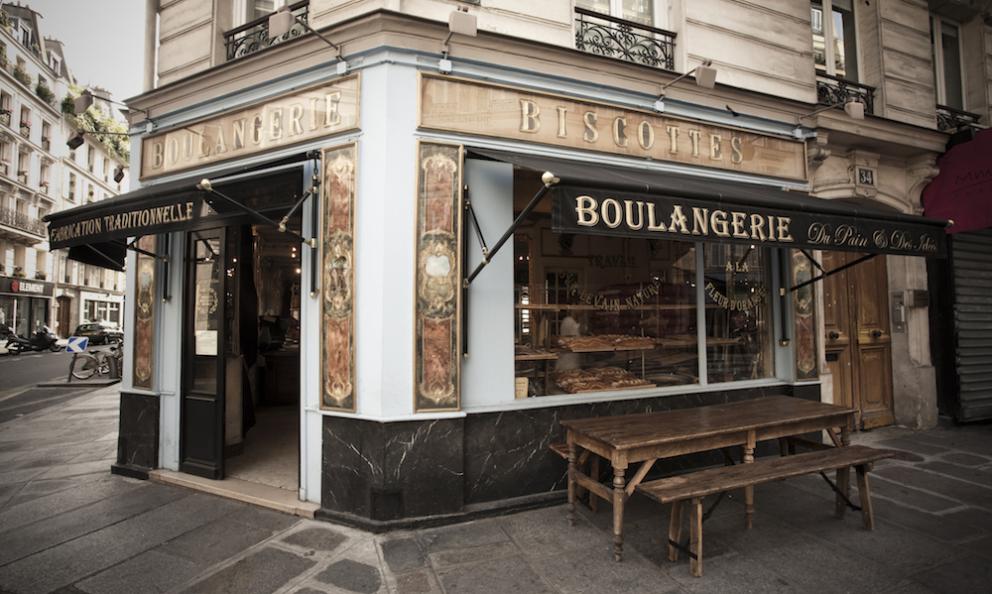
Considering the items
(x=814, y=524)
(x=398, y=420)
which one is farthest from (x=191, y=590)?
(x=814, y=524)

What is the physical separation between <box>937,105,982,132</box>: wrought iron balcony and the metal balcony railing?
1669 inches

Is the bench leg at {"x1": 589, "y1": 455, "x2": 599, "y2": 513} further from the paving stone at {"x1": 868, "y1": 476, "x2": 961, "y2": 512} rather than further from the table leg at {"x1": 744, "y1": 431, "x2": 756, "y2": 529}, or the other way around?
the paving stone at {"x1": 868, "y1": 476, "x2": 961, "y2": 512}

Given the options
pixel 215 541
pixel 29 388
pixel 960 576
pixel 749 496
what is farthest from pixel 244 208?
pixel 29 388

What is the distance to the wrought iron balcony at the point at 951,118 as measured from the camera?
8008 millimetres

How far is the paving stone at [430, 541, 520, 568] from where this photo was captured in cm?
351

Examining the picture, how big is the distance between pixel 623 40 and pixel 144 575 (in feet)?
23.0

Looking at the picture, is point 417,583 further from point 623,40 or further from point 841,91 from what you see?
point 841,91

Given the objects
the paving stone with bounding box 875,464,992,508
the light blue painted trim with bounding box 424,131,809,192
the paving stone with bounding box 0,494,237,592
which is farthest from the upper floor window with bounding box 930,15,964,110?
the paving stone with bounding box 0,494,237,592

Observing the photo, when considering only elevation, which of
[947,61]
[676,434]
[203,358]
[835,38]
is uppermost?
[947,61]

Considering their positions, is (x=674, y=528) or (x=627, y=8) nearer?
(x=674, y=528)

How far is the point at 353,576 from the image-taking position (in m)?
3.30

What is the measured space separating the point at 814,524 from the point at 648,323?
8.71 ft

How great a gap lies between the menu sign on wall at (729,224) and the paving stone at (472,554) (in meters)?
2.60

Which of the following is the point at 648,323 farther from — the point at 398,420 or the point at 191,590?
the point at 191,590
